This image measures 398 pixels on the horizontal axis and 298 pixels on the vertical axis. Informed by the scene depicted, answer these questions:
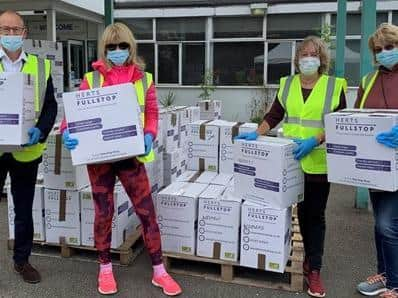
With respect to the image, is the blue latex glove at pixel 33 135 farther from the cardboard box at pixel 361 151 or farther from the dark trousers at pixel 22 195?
the cardboard box at pixel 361 151

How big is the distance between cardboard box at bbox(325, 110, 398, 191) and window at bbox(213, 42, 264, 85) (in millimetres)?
9548

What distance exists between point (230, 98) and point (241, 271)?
9.18 meters

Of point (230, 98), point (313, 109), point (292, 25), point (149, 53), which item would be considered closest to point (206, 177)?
point (313, 109)

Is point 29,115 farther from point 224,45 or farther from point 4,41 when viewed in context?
point 224,45

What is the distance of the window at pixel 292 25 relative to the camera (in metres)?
11.9

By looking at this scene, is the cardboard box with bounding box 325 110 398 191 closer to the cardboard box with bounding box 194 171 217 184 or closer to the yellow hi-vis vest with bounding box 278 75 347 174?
the yellow hi-vis vest with bounding box 278 75 347 174

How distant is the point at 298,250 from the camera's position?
353 centimetres

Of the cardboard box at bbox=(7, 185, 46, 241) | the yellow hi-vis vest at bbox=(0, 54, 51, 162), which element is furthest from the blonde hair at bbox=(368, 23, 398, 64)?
the cardboard box at bbox=(7, 185, 46, 241)

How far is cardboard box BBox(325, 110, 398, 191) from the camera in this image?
265 centimetres

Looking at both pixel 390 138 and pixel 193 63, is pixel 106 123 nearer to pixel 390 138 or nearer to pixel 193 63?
pixel 390 138

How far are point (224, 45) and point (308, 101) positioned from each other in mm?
9846

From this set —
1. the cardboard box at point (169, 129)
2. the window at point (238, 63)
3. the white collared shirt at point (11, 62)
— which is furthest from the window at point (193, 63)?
the white collared shirt at point (11, 62)

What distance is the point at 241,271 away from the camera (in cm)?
361

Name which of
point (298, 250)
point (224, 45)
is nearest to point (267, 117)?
point (298, 250)
